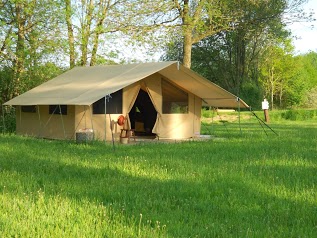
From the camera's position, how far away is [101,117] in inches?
538

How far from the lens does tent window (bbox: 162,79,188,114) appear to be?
49.2 feet

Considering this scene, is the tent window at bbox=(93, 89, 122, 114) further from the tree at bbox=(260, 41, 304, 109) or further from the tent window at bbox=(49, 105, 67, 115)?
the tree at bbox=(260, 41, 304, 109)

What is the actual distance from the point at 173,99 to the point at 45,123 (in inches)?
152

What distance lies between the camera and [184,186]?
234 inches

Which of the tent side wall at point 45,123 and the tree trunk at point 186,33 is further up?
the tree trunk at point 186,33

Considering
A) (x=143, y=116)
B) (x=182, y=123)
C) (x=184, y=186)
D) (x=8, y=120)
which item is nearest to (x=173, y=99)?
(x=182, y=123)

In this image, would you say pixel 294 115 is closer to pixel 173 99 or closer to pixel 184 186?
pixel 173 99

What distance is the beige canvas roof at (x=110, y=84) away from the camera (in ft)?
40.7

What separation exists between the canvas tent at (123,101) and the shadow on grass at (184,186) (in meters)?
3.72

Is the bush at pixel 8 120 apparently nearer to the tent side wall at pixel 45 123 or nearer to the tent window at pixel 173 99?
the tent side wall at pixel 45 123

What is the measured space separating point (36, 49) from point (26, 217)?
1502cm

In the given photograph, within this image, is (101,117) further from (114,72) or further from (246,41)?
(246,41)

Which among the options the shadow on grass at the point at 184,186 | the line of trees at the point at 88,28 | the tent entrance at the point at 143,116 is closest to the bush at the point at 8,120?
the line of trees at the point at 88,28

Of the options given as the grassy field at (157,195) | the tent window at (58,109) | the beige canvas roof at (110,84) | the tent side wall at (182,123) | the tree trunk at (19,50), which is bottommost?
the grassy field at (157,195)
